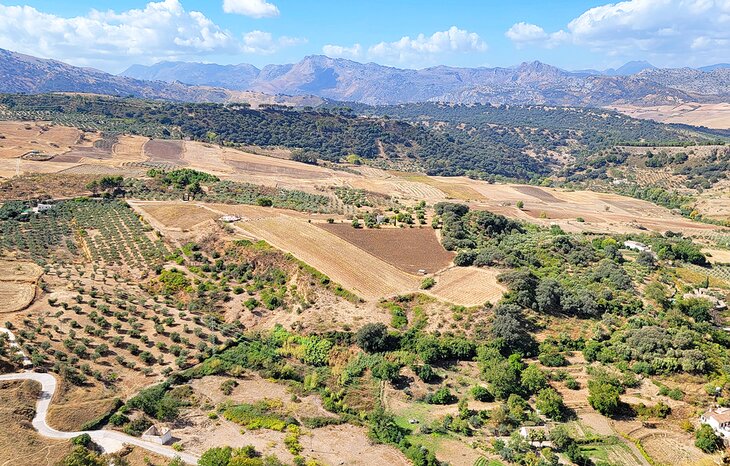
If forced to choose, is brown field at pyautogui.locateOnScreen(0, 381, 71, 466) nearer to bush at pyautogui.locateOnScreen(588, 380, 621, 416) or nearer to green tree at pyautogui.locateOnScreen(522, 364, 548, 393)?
green tree at pyautogui.locateOnScreen(522, 364, 548, 393)

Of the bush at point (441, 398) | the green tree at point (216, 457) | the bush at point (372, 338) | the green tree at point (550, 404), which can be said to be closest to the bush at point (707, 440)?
the green tree at point (550, 404)

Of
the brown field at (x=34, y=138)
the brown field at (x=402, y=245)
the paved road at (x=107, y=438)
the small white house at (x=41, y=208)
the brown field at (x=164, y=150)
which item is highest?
the brown field at (x=34, y=138)

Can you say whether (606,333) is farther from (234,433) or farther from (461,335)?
(234,433)

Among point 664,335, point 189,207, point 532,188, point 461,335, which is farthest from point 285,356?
point 532,188

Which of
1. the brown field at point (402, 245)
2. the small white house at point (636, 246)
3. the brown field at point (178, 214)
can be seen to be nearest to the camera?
the brown field at point (402, 245)

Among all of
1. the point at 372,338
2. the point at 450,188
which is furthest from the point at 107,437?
the point at 450,188

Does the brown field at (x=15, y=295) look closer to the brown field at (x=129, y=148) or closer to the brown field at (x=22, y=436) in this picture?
the brown field at (x=22, y=436)
